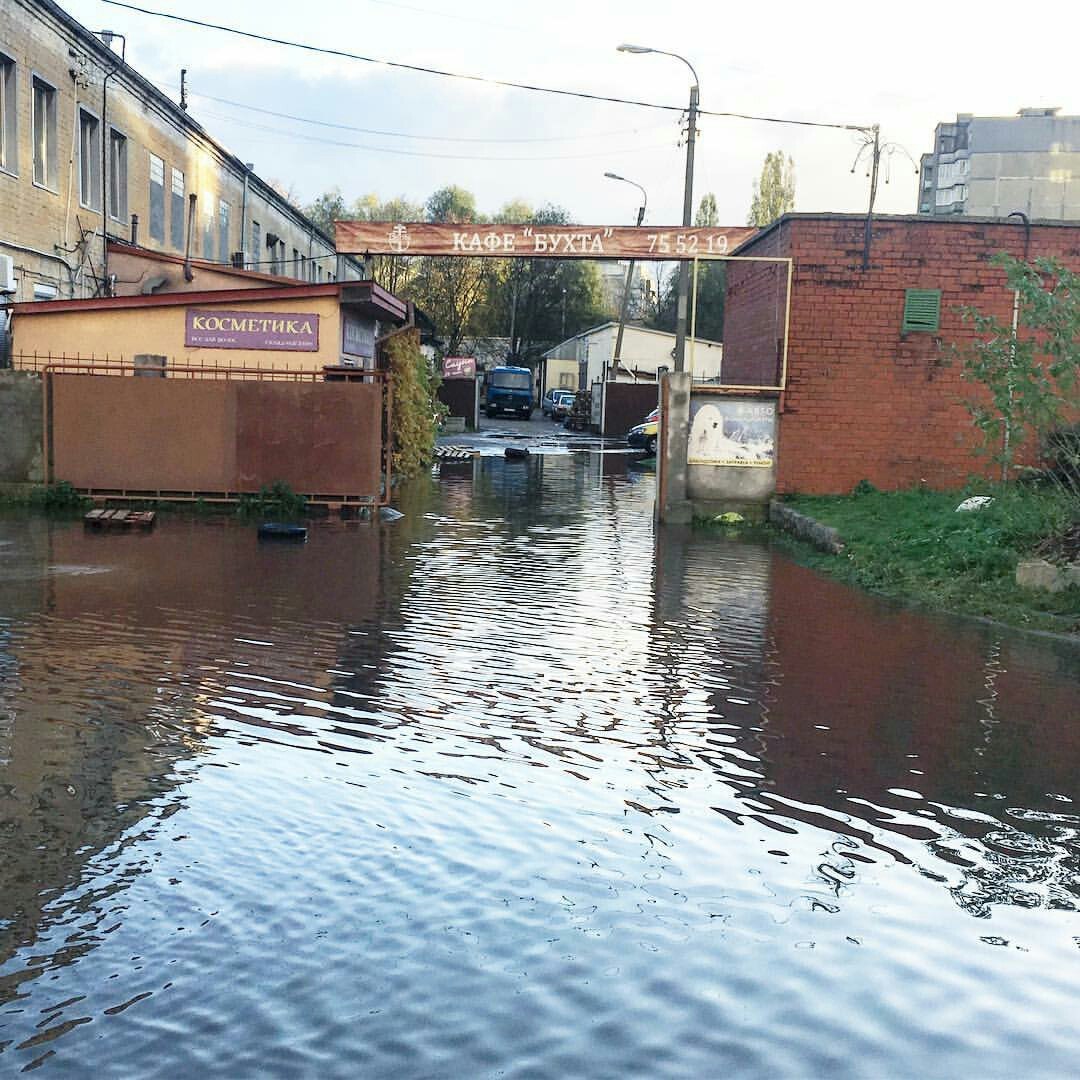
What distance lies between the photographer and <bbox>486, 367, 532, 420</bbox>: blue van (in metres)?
78.1

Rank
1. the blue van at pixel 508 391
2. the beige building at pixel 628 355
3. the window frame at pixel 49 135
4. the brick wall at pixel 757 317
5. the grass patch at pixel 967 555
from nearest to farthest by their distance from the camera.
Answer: the grass patch at pixel 967 555 → the brick wall at pixel 757 317 → the window frame at pixel 49 135 → the beige building at pixel 628 355 → the blue van at pixel 508 391

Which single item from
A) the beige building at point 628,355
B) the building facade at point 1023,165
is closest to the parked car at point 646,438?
the beige building at point 628,355

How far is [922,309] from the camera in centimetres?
1995

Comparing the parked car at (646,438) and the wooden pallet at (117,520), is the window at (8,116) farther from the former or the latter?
the parked car at (646,438)

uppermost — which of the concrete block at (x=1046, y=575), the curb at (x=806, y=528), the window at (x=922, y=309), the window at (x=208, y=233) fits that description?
the window at (x=208, y=233)

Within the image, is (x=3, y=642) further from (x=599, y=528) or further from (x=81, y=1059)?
(x=599, y=528)

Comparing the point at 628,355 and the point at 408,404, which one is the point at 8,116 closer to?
the point at 408,404

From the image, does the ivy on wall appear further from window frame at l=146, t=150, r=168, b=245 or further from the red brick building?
the red brick building

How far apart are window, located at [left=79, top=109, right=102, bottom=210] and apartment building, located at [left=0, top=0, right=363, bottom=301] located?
0.02 meters

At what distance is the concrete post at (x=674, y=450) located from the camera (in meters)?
20.2

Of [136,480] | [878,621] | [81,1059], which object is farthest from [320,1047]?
[136,480]

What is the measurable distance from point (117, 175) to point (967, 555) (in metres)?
23.6

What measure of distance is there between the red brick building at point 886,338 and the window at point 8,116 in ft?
44.8

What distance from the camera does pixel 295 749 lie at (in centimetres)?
693
